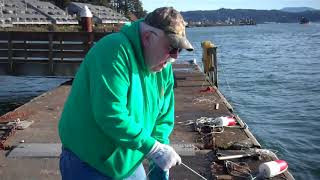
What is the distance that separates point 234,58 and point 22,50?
71.2 ft

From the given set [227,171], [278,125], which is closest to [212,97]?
[278,125]

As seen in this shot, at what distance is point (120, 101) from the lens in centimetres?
270

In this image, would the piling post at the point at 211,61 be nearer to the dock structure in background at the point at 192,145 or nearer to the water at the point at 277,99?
the water at the point at 277,99

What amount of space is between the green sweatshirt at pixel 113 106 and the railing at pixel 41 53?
12.6 meters

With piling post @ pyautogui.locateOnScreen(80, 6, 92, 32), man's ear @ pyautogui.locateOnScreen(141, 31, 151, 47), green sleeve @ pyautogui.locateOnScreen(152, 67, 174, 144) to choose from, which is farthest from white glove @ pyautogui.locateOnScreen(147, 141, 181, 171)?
piling post @ pyautogui.locateOnScreen(80, 6, 92, 32)

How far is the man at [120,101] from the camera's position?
2691 millimetres

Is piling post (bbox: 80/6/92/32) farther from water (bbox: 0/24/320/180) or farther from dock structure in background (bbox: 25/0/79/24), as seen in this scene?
dock structure in background (bbox: 25/0/79/24)

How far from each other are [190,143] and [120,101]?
4648 mm

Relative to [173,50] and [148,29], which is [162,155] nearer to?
[173,50]

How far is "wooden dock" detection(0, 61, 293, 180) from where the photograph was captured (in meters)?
5.95

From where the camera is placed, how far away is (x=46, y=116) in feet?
31.4

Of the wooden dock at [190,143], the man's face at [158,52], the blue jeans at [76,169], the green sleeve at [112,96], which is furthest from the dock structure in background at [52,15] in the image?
the green sleeve at [112,96]

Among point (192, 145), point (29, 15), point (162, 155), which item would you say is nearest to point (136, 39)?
point (162, 155)

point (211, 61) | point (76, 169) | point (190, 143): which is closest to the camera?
point (76, 169)
